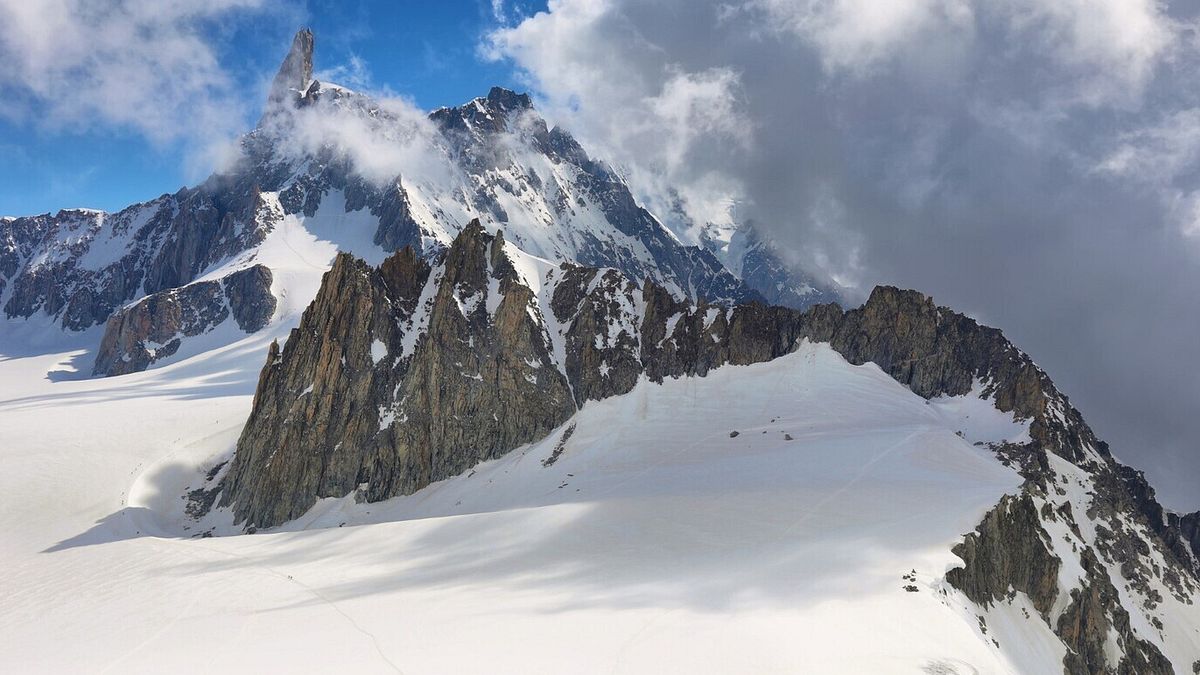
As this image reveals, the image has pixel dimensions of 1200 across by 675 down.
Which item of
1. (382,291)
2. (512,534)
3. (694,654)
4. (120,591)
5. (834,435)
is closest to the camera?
(694,654)

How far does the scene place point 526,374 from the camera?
3885 inches

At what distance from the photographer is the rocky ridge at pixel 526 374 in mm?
89875

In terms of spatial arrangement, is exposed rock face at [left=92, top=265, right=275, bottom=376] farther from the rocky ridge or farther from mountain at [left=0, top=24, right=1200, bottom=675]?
the rocky ridge

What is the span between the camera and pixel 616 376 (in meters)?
99.9

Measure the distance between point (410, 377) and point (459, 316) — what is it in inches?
458

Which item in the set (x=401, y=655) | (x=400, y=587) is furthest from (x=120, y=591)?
(x=401, y=655)

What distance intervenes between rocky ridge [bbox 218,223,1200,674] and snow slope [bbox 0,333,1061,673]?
442 cm

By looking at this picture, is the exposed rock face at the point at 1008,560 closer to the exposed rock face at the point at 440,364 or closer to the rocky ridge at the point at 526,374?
the rocky ridge at the point at 526,374

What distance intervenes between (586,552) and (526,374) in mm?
54394

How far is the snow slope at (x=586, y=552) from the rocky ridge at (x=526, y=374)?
4419 mm

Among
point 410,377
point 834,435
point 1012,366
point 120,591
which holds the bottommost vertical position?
point 120,591

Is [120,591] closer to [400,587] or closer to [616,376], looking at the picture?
[400,587]

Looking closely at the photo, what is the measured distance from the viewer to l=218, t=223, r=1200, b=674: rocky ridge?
89.9m

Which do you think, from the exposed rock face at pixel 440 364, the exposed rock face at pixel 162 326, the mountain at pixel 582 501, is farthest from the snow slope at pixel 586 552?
the exposed rock face at pixel 162 326
